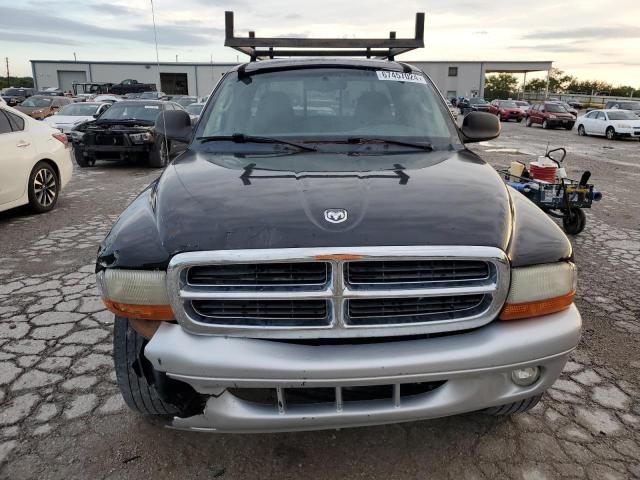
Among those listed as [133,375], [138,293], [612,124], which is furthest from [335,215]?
[612,124]

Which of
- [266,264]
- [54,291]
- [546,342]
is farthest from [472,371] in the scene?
[54,291]

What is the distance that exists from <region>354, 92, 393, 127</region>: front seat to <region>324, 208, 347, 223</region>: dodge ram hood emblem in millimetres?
1355

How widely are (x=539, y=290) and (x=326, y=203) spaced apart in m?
0.93

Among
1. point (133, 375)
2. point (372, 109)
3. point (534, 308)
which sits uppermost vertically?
point (372, 109)

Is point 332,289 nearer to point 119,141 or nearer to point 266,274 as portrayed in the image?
point 266,274

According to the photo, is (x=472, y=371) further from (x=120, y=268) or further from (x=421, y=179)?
(x=120, y=268)

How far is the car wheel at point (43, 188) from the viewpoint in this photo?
711 centimetres

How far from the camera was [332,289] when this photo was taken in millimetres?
1940

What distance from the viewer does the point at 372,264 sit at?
6.51ft

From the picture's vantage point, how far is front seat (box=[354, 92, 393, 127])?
3.36 metres

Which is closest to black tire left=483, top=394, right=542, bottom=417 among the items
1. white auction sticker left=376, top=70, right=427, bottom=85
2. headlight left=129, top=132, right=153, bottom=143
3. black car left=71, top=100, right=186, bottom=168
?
white auction sticker left=376, top=70, right=427, bottom=85

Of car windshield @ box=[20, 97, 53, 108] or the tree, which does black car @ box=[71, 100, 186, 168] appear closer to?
car windshield @ box=[20, 97, 53, 108]

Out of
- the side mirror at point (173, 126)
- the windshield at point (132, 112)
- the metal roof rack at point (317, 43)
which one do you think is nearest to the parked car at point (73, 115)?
the windshield at point (132, 112)

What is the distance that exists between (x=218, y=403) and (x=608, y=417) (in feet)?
6.96
